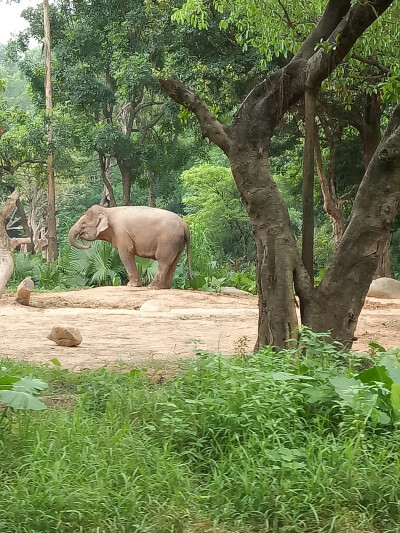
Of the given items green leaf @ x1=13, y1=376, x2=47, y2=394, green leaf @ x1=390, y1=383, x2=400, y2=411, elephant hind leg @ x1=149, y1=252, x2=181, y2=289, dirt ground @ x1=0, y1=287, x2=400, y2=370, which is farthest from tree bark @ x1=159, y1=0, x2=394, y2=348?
elephant hind leg @ x1=149, y1=252, x2=181, y2=289

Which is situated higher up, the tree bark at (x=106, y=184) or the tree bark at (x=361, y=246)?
the tree bark at (x=106, y=184)

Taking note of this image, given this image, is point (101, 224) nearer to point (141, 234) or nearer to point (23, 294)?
point (141, 234)

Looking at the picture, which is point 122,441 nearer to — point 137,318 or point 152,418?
point 152,418

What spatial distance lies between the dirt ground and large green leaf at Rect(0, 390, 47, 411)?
179cm

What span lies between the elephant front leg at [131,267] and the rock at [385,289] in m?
5.08

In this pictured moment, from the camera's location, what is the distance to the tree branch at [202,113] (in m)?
6.30

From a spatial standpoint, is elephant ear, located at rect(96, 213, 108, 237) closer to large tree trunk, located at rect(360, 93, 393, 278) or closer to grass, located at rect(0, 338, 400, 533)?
large tree trunk, located at rect(360, 93, 393, 278)

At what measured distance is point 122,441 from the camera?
364 centimetres

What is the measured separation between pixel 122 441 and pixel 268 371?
115 centimetres

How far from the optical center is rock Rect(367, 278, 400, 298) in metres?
17.0

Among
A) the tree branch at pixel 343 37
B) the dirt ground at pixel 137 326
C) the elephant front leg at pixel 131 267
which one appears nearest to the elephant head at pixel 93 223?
the elephant front leg at pixel 131 267

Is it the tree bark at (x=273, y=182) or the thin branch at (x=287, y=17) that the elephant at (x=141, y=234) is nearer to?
the thin branch at (x=287, y=17)

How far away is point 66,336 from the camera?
7352 millimetres

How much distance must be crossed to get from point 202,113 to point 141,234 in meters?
10.6
